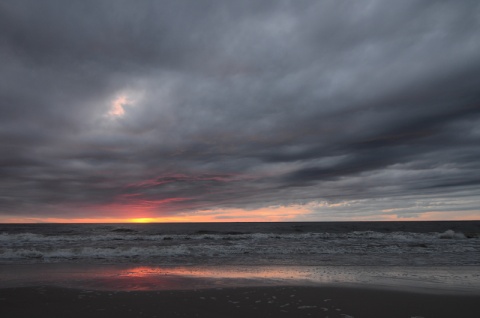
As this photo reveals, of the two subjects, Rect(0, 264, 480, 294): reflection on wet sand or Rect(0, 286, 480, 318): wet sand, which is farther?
Rect(0, 264, 480, 294): reflection on wet sand

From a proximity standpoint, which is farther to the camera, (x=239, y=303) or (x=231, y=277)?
(x=231, y=277)

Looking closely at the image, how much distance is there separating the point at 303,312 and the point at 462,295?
5.27 metres

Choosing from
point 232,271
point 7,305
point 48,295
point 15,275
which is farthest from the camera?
point 232,271

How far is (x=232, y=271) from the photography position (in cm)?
1259

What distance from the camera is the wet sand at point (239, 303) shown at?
6.97 meters

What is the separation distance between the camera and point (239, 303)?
774 centimetres

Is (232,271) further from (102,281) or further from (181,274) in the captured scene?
(102,281)

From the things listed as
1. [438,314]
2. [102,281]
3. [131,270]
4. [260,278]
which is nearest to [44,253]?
[131,270]

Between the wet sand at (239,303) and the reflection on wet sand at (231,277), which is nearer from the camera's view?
the wet sand at (239,303)

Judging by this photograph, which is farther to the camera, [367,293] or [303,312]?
[367,293]

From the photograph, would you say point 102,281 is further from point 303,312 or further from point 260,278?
point 303,312

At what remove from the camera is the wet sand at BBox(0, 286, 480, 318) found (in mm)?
6970

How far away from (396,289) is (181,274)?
7.68 meters

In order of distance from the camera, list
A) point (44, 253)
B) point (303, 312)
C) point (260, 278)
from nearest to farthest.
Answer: point (303, 312), point (260, 278), point (44, 253)
